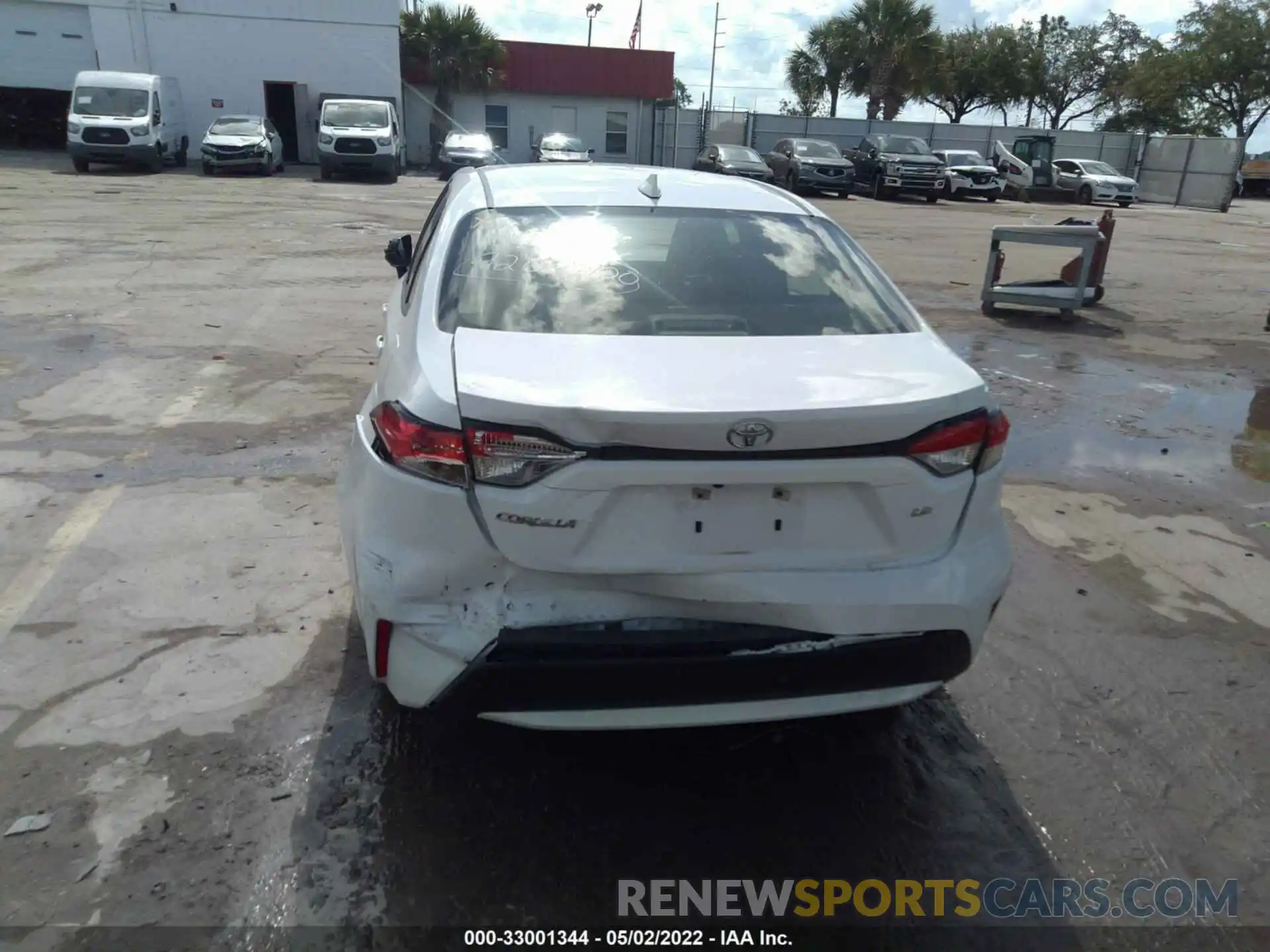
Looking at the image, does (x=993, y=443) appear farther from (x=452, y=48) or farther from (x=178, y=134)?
(x=452, y=48)

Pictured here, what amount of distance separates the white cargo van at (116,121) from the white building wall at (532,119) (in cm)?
1273

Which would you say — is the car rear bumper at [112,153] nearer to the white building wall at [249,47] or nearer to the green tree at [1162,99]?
the white building wall at [249,47]

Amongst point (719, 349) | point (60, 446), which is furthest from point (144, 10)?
point (719, 349)

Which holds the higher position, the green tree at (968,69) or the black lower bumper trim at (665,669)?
the green tree at (968,69)

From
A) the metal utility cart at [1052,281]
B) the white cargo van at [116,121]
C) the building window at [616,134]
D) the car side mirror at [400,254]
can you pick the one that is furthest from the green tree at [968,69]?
the car side mirror at [400,254]

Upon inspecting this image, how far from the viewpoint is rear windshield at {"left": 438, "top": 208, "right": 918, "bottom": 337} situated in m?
2.96

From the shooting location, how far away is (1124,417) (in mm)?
6879

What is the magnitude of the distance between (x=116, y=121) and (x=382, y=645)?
999 inches

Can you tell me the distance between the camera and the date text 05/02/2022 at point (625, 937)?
7.76 feet

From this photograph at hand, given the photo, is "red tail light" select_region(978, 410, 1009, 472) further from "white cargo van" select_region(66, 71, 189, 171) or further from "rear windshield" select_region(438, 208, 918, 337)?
"white cargo van" select_region(66, 71, 189, 171)

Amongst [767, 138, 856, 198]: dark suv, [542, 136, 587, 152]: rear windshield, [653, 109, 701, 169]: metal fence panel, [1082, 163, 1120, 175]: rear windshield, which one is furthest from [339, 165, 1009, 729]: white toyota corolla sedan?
[653, 109, 701, 169]: metal fence panel

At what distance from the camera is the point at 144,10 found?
30.0 metres

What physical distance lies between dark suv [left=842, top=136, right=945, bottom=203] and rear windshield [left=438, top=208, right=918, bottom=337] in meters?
26.7

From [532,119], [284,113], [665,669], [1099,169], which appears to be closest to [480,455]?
[665,669]
